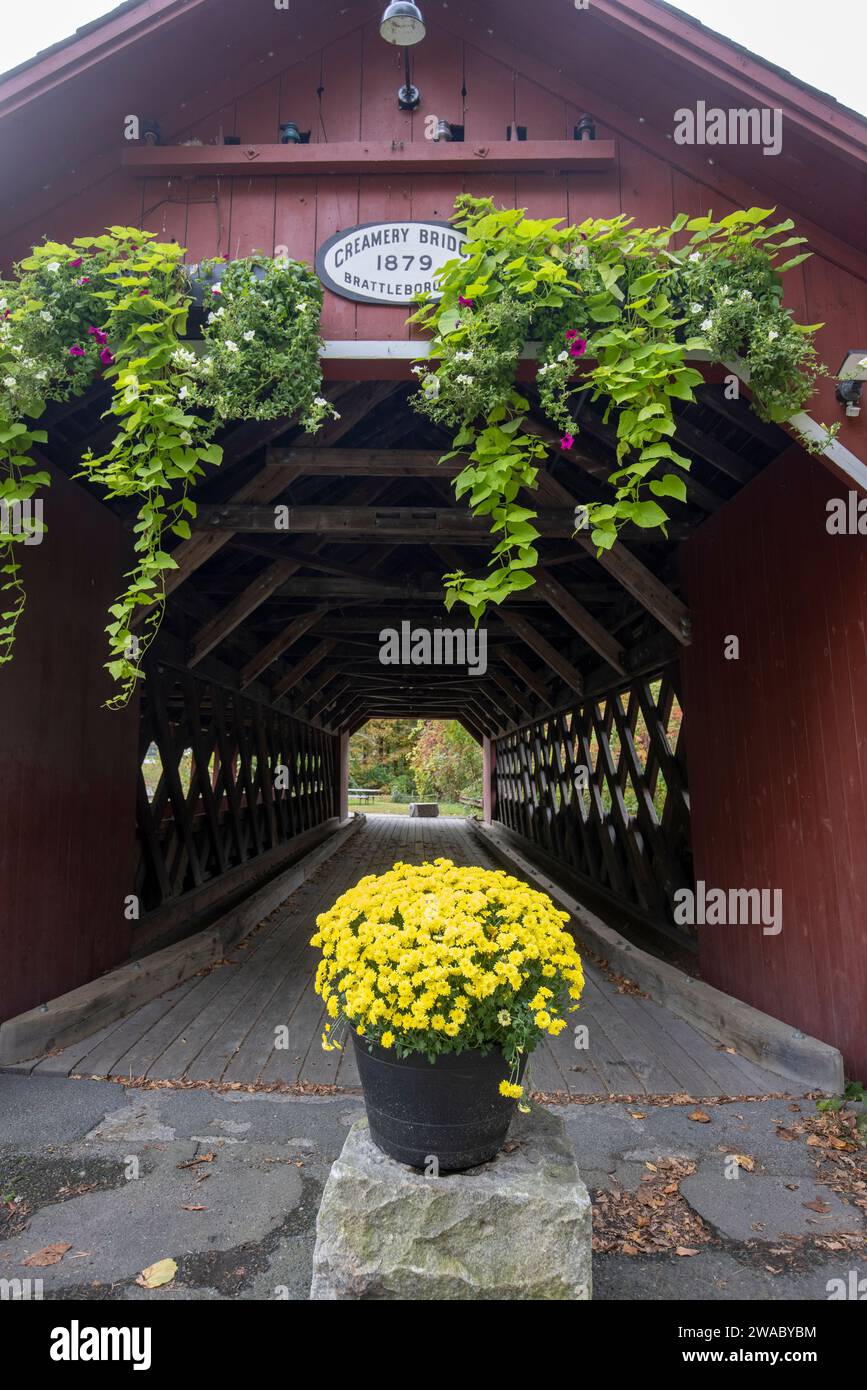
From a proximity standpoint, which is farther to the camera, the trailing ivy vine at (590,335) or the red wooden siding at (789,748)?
the red wooden siding at (789,748)

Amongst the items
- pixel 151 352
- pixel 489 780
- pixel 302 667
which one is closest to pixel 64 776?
pixel 151 352

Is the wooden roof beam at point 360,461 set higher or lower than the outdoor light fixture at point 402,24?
lower

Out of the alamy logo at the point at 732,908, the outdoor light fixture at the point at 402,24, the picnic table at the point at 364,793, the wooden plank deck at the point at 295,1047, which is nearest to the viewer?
the outdoor light fixture at the point at 402,24

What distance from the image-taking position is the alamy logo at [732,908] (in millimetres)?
3883

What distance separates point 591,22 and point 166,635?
4.60 m

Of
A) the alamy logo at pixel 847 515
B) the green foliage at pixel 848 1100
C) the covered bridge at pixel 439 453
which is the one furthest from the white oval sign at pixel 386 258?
the green foliage at pixel 848 1100

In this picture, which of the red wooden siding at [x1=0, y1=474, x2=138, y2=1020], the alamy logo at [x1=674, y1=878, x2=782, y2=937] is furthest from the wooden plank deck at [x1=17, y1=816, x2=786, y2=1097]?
the alamy logo at [x1=674, y1=878, x2=782, y2=937]

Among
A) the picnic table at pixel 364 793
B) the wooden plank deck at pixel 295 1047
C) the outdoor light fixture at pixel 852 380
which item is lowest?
the picnic table at pixel 364 793

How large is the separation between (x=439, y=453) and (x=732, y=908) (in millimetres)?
3125

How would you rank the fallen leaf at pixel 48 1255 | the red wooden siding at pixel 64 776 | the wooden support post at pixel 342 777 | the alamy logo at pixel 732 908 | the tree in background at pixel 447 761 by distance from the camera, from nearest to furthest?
1. the fallen leaf at pixel 48 1255
2. the red wooden siding at pixel 64 776
3. the alamy logo at pixel 732 908
4. the wooden support post at pixel 342 777
5. the tree in background at pixel 447 761

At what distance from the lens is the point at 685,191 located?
10.8 feet

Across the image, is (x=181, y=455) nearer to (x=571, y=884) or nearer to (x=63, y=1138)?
(x=63, y=1138)

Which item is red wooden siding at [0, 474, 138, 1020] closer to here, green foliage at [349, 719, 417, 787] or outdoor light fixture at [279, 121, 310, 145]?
outdoor light fixture at [279, 121, 310, 145]

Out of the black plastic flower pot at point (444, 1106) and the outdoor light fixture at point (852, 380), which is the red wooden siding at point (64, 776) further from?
the outdoor light fixture at point (852, 380)
